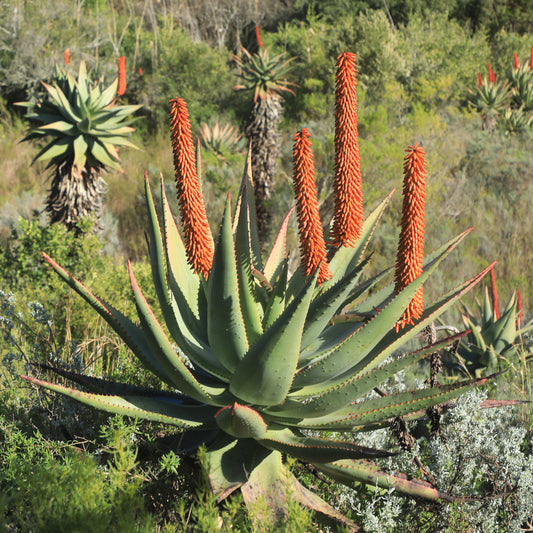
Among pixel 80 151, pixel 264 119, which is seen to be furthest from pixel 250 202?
pixel 264 119

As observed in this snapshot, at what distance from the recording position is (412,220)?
1835 mm

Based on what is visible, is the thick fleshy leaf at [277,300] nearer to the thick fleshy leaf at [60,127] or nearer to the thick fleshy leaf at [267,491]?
the thick fleshy leaf at [267,491]

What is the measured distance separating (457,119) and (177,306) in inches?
496

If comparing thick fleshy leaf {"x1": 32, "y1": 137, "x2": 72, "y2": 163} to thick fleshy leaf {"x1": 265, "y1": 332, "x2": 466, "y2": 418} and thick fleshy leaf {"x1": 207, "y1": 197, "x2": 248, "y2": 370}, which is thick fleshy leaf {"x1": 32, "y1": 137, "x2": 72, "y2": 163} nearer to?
thick fleshy leaf {"x1": 207, "y1": 197, "x2": 248, "y2": 370}

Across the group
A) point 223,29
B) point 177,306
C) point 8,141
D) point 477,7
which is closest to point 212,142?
point 8,141

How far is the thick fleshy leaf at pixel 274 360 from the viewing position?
5.65ft

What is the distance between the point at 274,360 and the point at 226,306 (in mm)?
261

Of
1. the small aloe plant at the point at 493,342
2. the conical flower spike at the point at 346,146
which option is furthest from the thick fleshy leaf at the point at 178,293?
the small aloe plant at the point at 493,342

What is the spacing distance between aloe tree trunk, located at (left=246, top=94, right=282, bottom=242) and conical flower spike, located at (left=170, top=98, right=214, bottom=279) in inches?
306

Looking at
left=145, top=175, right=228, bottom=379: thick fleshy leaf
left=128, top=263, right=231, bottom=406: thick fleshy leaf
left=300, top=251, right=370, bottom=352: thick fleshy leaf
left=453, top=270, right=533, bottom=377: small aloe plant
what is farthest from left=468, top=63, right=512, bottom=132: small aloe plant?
left=128, top=263, right=231, bottom=406: thick fleshy leaf

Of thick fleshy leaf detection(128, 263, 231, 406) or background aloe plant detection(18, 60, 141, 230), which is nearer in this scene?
thick fleshy leaf detection(128, 263, 231, 406)

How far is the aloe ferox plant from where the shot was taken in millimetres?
1846

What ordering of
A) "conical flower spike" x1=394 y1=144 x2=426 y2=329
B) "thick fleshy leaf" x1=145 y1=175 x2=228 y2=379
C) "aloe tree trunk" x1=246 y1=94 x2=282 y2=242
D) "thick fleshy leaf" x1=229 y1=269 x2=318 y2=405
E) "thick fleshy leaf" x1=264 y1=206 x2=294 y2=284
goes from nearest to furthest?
"thick fleshy leaf" x1=229 y1=269 x2=318 y2=405 < "conical flower spike" x1=394 y1=144 x2=426 y2=329 < "thick fleshy leaf" x1=145 y1=175 x2=228 y2=379 < "thick fleshy leaf" x1=264 y1=206 x2=294 y2=284 < "aloe tree trunk" x1=246 y1=94 x2=282 y2=242

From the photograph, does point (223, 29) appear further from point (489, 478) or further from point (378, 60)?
point (489, 478)
